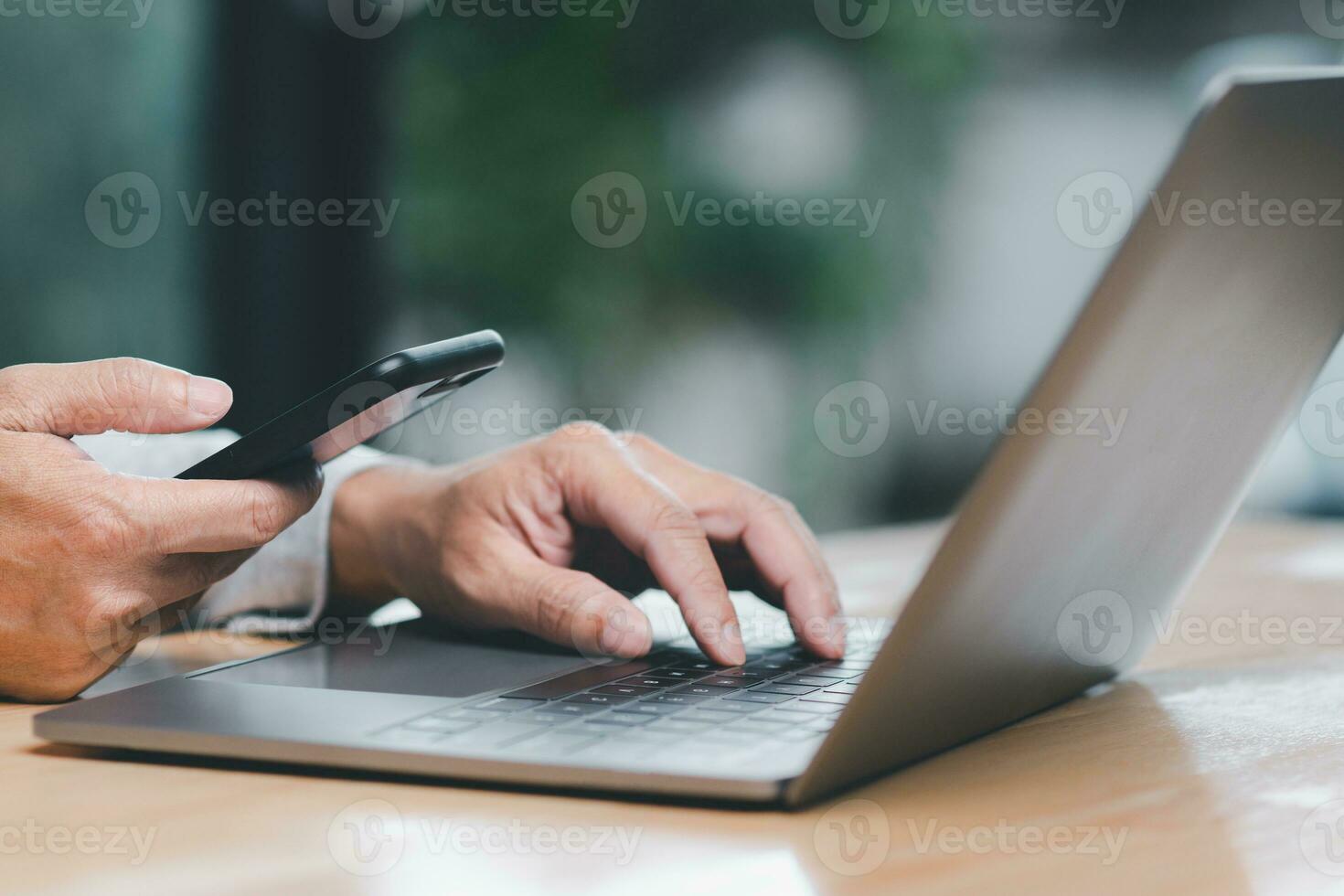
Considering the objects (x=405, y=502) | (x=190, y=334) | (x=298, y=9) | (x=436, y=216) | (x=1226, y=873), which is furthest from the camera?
(x=436, y=216)

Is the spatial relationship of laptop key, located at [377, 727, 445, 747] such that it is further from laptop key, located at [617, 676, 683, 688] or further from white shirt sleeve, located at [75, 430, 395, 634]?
white shirt sleeve, located at [75, 430, 395, 634]

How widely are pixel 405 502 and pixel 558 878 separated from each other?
479 millimetres

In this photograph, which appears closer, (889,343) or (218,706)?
(218,706)

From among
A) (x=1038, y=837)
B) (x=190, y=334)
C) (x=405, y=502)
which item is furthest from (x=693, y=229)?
(x=1038, y=837)

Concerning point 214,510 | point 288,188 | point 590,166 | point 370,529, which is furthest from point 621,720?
point 590,166

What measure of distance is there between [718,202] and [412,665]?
238 centimetres

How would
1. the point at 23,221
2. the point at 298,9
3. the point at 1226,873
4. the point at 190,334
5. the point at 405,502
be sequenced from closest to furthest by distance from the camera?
1. the point at 1226,873
2. the point at 405,502
3. the point at 23,221
4. the point at 190,334
5. the point at 298,9

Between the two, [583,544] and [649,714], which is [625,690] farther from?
[583,544]

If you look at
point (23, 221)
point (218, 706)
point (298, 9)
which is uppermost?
point (298, 9)

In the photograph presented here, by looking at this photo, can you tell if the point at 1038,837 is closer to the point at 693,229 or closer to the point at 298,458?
the point at 298,458

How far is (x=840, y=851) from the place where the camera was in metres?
0.33

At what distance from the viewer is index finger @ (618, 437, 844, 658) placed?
0.63 metres

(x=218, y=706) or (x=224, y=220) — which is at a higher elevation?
(x=224, y=220)

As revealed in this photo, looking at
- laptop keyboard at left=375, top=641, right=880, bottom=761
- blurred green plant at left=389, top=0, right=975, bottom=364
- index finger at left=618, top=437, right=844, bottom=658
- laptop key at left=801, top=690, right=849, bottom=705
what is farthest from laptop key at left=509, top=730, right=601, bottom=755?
blurred green plant at left=389, top=0, right=975, bottom=364
